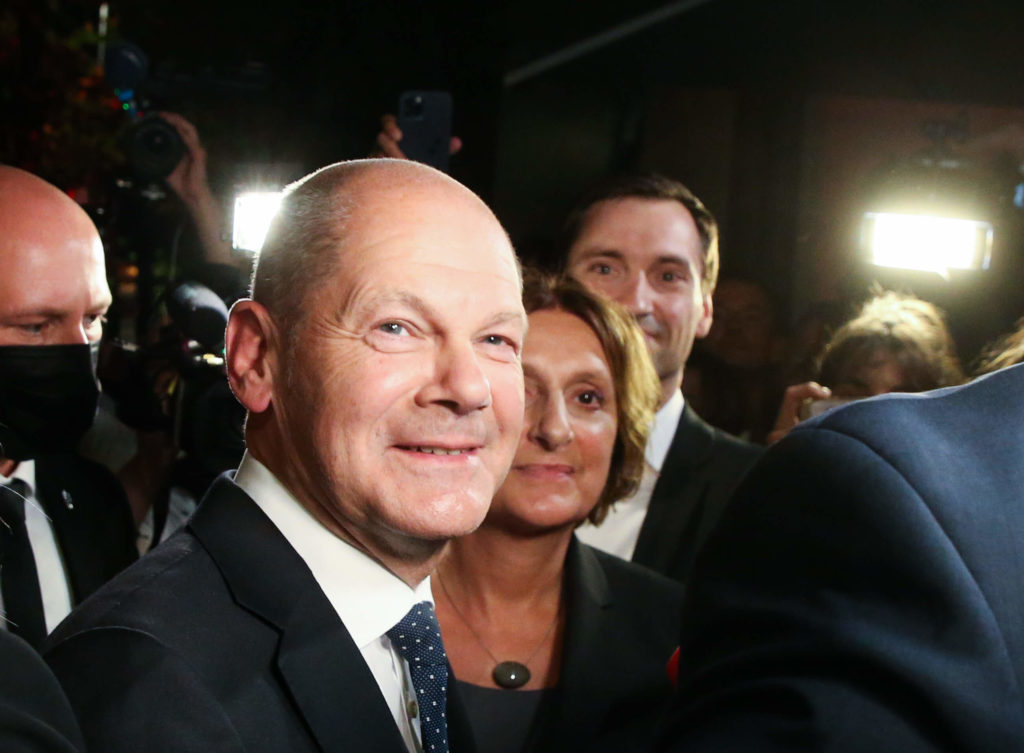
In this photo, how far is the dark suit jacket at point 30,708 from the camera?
2.84 ft

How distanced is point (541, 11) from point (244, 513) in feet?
15.8

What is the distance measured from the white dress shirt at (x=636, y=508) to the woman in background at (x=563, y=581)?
0.44 metres

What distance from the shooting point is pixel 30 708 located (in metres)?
0.90

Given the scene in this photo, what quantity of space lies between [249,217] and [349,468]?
1336mm

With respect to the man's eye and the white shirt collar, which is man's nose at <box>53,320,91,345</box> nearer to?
the white shirt collar

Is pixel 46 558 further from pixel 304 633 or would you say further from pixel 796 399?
pixel 796 399

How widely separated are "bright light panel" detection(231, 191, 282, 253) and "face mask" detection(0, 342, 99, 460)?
0.39 meters

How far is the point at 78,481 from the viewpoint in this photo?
2602 millimetres

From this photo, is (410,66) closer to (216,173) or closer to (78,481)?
(216,173)

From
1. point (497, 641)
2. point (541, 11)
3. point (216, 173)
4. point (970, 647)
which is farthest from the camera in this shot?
point (541, 11)

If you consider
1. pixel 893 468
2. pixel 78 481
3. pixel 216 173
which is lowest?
pixel 78 481

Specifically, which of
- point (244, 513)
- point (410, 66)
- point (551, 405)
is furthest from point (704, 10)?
point (244, 513)

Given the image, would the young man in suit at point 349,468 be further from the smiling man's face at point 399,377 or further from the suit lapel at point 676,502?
the suit lapel at point 676,502

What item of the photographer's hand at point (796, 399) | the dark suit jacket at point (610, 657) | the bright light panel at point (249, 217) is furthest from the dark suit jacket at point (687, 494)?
the bright light panel at point (249, 217)
